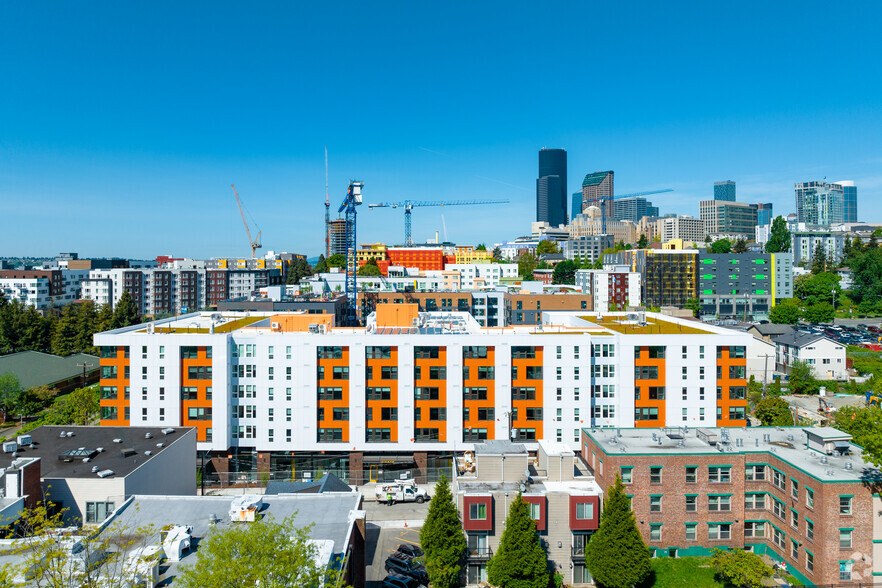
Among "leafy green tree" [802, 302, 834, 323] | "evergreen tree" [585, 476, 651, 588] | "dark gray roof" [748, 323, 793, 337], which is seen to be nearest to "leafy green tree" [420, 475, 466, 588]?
"evergreen tree" [585, 476, 651, 588]

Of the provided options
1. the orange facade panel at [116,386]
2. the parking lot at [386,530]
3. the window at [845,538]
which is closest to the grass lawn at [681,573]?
the window at [845,538]

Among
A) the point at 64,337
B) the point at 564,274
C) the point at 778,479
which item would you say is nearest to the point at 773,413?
the point at 778,479

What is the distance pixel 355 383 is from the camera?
50031mm

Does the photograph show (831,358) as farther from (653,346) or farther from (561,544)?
(561,544)

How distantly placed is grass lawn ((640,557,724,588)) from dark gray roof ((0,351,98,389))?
7526 centimetres

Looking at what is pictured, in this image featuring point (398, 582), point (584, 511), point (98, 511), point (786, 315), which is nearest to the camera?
point (98, 511)

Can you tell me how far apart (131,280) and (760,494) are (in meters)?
147

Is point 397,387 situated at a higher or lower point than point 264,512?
higher

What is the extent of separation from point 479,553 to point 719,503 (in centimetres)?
1486

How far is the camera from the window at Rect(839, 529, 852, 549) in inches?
1203

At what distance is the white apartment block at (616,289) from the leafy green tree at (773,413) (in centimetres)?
7361

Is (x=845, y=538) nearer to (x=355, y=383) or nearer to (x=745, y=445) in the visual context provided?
(x=745, y=445)

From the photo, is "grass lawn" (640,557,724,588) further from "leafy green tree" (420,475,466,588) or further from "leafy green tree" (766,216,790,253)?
"leafy green tree" (766,216,790,253)

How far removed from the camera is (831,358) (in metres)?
84.2
